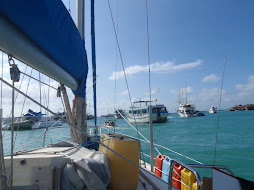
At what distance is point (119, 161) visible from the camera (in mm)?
2389

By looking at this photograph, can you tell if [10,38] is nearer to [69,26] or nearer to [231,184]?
[69,26]

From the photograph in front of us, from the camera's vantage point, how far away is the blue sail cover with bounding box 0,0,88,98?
1323 mm

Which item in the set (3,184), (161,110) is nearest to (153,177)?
(3,184)

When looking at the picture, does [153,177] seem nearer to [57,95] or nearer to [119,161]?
[119,161]

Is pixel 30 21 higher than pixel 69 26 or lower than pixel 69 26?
lower

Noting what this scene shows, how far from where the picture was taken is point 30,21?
1.48m

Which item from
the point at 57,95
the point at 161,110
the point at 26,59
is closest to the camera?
the point at 26,59

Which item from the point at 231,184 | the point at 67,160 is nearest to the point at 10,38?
the point at 67,160

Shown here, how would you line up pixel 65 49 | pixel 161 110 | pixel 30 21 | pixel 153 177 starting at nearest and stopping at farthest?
pixel 30 21 → pixel 65 49 → pixel 153 177 → pixel 161 110

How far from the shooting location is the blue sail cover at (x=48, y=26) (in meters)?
1.32

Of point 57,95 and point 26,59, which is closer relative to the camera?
point 26,59

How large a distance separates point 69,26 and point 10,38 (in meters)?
1.16

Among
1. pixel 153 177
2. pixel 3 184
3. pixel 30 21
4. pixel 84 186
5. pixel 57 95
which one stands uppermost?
pixel 30 21

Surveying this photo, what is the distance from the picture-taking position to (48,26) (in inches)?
68.4
